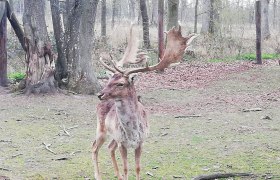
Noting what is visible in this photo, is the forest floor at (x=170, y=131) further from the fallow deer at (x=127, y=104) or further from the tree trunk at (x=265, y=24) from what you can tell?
the tree trunk at (x=265, y=24)

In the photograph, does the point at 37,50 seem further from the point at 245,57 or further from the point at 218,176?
the point at 245,57

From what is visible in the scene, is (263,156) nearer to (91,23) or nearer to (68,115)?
(68,115)

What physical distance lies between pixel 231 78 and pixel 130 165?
8995mm

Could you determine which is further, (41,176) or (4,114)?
(4,114)

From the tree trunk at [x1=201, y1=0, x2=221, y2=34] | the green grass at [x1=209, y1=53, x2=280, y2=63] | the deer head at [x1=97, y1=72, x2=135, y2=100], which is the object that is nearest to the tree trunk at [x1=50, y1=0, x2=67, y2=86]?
the deer head at [x1=97, y1=72, x2=135, y2=100]

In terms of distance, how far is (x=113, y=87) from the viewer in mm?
5215

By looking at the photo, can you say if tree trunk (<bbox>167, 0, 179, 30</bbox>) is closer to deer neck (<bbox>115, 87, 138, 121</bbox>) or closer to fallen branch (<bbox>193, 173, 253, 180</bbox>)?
fallen branch (<bbox>193, 173, 253, 180</bbox>)

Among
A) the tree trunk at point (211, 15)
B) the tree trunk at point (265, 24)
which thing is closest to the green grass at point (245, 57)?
the tree trunk at point (211, 15)

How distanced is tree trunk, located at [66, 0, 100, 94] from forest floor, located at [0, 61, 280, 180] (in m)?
0.44

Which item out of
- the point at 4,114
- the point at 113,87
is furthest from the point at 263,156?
the point at 4,114

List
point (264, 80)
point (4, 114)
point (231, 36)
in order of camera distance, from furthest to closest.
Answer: point (231, 36), point (264, 80), point (4, 114)

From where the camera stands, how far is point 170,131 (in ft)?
28.9

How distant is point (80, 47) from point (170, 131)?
14.3 ft

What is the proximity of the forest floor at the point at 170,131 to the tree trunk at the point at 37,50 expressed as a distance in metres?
0.39
